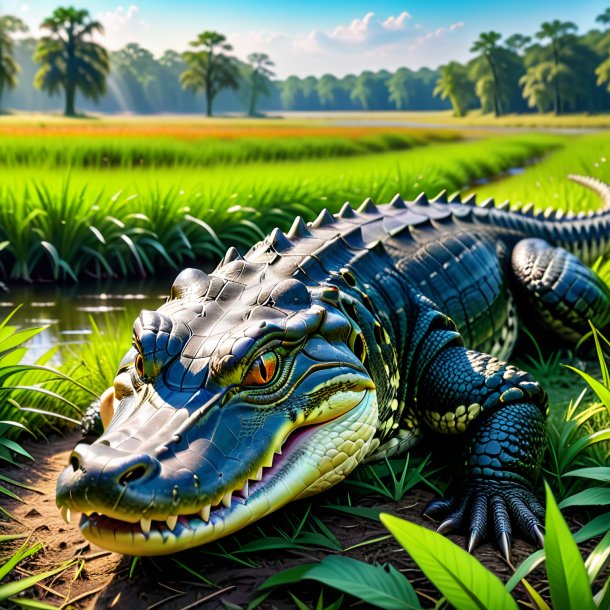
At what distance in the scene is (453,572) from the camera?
178cm

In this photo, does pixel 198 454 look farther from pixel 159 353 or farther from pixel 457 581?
pixel 457 581

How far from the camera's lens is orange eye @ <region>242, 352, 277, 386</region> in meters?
2.22

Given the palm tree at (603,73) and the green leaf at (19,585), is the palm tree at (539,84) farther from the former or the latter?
the green leaf at (19,585)

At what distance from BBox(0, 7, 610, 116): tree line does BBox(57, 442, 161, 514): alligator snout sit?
29.5 ft

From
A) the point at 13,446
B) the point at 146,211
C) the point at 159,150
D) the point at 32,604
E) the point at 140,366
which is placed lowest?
the point at 32,604

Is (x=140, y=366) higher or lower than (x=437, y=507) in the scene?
higher

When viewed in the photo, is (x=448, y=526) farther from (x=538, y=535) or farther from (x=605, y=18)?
(x=605, y=18)

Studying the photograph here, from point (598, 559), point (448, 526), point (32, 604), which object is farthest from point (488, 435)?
point (32, 604)

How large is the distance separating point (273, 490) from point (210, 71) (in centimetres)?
1081

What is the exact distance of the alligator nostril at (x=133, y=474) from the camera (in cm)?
179

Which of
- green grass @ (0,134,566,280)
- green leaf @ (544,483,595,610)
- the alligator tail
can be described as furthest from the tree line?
green leaf @ (544,483,595,610)

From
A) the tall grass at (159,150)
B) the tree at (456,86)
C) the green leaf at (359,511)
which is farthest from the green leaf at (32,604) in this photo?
the tree at (456,86)

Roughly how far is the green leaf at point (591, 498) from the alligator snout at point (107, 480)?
4.93 feet

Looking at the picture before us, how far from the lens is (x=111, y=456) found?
1840 mm
